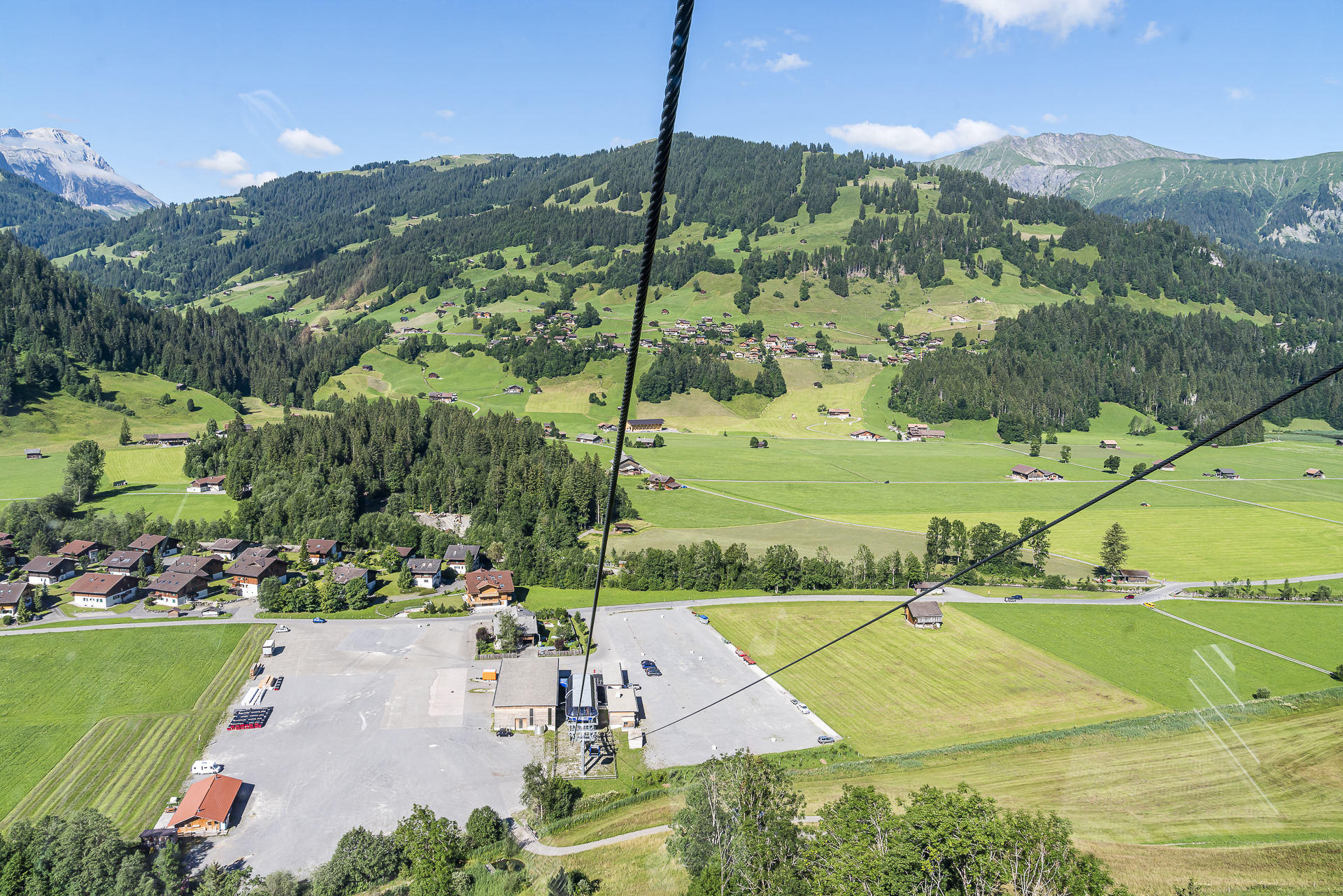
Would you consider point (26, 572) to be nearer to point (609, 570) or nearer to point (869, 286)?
point (609, 570)

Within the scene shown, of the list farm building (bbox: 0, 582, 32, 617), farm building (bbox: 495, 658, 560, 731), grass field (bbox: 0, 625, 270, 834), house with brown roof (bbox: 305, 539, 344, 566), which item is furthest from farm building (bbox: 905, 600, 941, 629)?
farm building (bbox: 0, 582, 32, 617)

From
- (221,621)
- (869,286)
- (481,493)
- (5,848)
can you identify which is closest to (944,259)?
(869,286)

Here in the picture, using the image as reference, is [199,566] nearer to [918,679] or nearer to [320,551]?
[320,551]

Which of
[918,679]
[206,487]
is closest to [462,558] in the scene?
[206,487]

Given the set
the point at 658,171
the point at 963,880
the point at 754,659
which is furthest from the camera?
the point at 754,659

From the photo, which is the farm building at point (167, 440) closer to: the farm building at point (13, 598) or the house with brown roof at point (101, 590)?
the house with brown roof at point (101, 590)

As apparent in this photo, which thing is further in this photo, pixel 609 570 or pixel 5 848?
pixel 609 570
